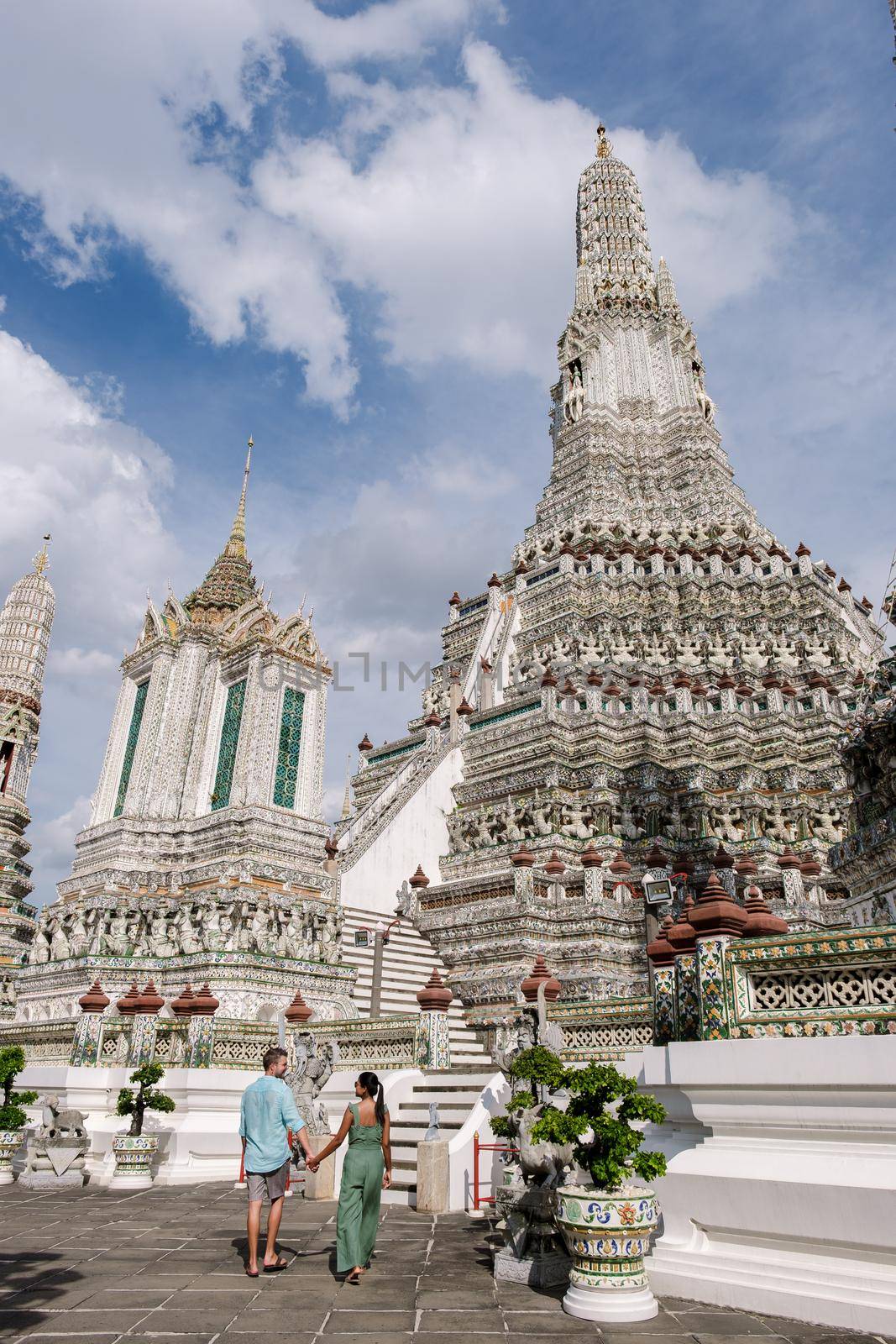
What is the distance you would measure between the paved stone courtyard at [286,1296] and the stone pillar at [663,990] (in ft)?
5.59

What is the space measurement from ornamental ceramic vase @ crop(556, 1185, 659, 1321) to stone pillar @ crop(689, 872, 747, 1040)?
48.6 inches

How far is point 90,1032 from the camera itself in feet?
44.4

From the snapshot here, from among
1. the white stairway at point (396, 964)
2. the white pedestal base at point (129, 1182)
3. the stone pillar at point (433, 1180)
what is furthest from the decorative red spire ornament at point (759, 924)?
the white stairway at point (396, 964)

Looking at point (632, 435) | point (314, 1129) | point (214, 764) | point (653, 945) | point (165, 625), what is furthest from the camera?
point (632, 435)

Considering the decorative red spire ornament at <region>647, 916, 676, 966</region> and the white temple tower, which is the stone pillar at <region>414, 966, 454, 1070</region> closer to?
the decorative red spire ornament at <region>647, 916, 676, 966</region>

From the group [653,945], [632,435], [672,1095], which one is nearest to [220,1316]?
[672,1095]

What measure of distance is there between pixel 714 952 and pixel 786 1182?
1.48m

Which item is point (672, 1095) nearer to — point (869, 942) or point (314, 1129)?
point (869, 942)

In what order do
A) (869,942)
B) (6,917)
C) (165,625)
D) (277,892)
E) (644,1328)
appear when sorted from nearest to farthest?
(644,1328), (869,942), (277,892), (165,625), (6,917)

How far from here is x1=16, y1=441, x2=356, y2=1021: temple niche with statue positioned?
57.2ft

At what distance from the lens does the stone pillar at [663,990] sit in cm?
670

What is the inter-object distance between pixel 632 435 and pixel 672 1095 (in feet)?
128

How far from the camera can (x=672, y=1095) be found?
6.37 meters

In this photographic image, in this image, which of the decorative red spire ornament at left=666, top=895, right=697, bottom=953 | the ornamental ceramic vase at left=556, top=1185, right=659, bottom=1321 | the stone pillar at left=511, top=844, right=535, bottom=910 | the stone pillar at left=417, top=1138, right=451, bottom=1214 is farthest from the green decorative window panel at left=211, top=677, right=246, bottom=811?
the ornamental ceramic vase at left=556, top=1185, right=659, bottom=1321
